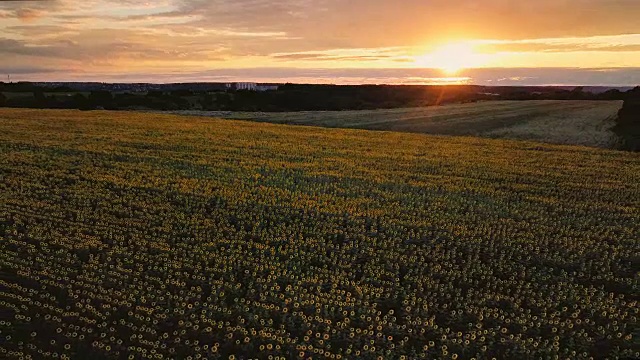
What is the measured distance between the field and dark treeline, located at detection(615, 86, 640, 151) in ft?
2.83

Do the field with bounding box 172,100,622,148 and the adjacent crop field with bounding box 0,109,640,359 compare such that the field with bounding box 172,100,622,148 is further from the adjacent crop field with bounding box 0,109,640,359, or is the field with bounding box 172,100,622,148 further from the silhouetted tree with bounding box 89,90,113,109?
the silhouetted tree with bounding box 89,90,113,109

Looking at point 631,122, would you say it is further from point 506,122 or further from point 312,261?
point 312,261

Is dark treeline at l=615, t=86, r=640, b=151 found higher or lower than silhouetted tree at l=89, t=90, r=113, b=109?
lower

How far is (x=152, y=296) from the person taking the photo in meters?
11.0

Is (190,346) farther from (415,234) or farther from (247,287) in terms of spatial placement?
(415,234)

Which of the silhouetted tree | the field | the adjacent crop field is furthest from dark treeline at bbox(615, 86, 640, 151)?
the silhouetted tree

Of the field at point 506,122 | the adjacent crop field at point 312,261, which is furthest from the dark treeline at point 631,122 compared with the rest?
the adjacent crop field at point 312,261

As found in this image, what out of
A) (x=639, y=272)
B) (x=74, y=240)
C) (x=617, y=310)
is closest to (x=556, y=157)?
(x=639, y=272)

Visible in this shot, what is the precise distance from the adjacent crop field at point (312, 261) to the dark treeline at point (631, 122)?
43.3ft

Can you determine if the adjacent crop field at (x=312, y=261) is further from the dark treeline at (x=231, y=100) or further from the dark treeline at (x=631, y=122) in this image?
the dark treeline at (x=231, y=100)

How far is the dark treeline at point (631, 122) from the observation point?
117 ft

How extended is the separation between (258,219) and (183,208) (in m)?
2.68

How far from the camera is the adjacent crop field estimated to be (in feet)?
31.9

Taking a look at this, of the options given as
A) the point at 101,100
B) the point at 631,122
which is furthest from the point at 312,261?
the point at 101,100
